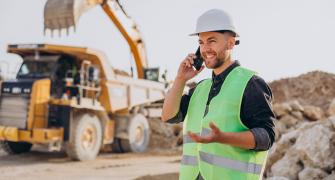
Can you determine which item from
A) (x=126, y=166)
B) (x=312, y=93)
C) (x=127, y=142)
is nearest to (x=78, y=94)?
(x=126, y=166)

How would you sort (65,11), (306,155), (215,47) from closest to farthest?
(215,47) → (306,155) → (65,11)

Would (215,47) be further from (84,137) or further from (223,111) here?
(84,137)

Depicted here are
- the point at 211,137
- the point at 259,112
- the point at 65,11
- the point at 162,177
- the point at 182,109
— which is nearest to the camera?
the point at 211,137

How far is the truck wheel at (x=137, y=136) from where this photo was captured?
1240 cm

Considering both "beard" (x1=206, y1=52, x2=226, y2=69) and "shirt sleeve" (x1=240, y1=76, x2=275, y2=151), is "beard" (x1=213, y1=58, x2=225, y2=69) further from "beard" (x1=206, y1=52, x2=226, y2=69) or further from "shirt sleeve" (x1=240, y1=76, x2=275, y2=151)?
"shirt sleeve" (x1=240, y1=76, x2=275, y2=151)

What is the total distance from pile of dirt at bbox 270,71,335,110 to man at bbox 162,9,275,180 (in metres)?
22.7

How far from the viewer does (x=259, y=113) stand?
2039 millimetres

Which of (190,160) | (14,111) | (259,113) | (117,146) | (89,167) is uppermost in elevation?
(259,113)

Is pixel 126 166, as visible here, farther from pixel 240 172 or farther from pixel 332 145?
pixel 240 172

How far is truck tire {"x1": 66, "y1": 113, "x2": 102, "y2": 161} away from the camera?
988 cm

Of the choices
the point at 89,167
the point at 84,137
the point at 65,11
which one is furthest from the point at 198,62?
the point at 65,11

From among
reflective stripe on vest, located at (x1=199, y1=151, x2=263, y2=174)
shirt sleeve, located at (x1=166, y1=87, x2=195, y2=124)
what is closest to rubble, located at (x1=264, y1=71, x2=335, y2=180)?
shirt sleeve, located at (x1=166, y1=87, x2=195, y2=124)

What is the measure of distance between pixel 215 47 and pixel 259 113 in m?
0.38

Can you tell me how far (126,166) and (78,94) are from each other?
6.19 ft
